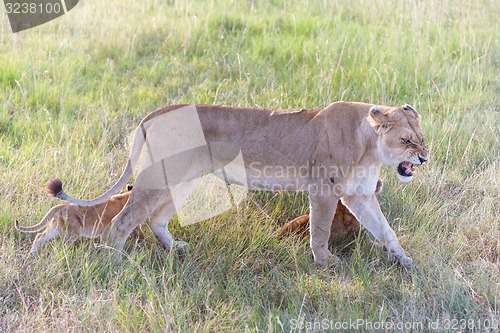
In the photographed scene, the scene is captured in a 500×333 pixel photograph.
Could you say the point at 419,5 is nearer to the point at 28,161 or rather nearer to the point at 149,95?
the point at 149,95

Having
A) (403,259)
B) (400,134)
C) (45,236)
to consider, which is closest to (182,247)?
(45,236)

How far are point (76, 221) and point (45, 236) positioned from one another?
0.24 meters

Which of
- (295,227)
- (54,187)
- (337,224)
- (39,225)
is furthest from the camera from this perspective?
(337,224)

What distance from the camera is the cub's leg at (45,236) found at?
455 cm

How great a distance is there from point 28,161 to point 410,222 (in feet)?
8.36

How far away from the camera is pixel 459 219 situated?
16.4 feet

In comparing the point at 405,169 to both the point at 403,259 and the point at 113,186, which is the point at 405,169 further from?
the point at 113,186

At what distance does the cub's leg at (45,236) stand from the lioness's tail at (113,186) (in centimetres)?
24

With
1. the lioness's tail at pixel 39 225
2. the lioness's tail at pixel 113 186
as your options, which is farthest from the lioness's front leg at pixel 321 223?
the lioness's tail at pixel 39 225

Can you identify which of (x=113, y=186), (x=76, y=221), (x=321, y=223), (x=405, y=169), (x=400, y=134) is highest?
(x=400, y=134)

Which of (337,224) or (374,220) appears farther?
(337,224)

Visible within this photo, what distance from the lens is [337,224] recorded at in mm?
5039

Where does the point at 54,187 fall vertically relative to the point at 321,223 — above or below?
above

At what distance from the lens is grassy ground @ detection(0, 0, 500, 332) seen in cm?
406
